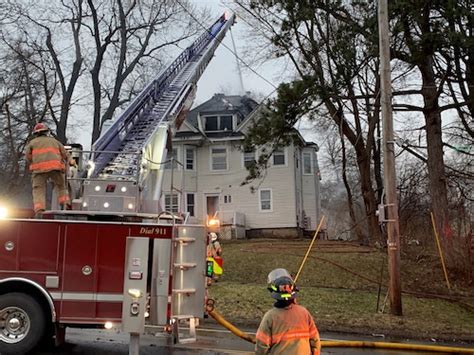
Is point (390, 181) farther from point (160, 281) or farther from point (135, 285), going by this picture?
point (135, 285)

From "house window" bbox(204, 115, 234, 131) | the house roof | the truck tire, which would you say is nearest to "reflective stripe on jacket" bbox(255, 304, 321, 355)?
the truck tire

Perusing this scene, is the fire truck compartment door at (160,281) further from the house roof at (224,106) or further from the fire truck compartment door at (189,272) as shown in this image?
the house roof at (224,106)

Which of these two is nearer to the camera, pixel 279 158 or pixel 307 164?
pixel 279 158

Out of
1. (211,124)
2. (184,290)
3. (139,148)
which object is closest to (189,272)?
(184,290)

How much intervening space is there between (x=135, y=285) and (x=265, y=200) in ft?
85.0

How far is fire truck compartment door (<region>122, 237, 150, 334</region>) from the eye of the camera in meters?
6.08

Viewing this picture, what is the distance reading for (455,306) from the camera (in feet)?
41.0

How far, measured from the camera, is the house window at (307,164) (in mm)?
34688

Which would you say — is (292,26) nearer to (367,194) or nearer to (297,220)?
(367,194)

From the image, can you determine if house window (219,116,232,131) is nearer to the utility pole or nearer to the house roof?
the house roof

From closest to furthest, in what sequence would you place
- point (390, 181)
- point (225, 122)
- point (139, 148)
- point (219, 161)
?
point (139, 148), point (390, 181), point (219, 161), point (225, 122)

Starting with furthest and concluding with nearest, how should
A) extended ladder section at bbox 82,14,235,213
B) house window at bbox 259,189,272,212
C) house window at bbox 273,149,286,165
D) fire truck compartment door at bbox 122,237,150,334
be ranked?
house window at bbox 273,149,286,165 → house window at bbox 259,189,272,212 → extended ladder section at bbox 82,14,235,213 → fire truck compartment door at bbox 122,237,150,334

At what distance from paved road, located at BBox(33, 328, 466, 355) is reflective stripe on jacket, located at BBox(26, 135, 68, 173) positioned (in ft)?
8.08

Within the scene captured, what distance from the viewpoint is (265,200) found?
32.0 metres
